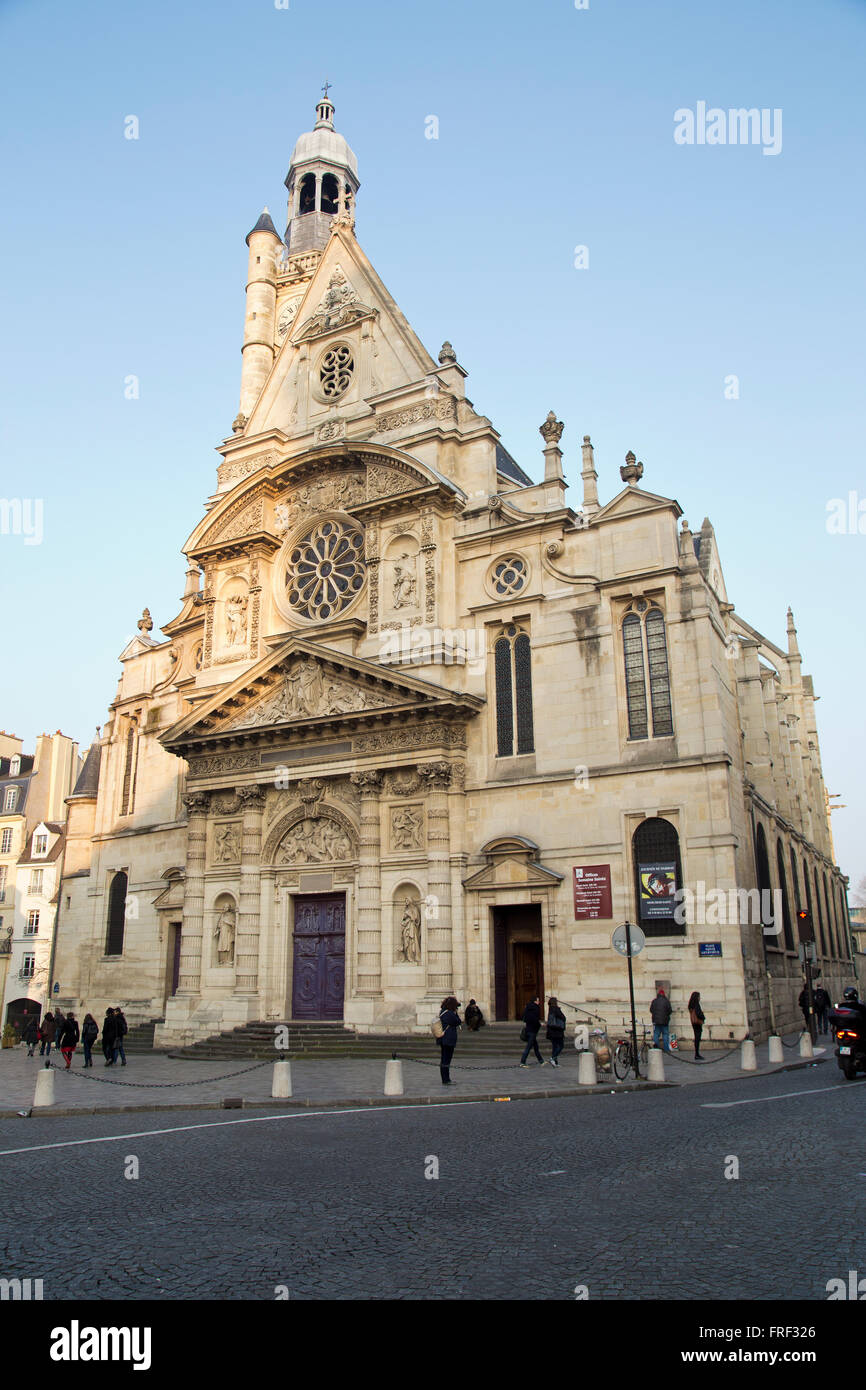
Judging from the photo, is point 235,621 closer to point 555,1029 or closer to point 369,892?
point 369,892

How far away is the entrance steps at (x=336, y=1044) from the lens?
80.0 ft

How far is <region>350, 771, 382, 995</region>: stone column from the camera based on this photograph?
2772 centimetres

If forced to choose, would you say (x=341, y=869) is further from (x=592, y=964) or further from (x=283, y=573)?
(x=283, y=573)

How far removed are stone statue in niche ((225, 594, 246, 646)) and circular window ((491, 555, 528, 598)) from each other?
9.47m

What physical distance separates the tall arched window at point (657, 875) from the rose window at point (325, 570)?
39.9ft

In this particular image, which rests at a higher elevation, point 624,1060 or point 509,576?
point 509,576

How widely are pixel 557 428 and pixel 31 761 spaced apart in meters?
38.9

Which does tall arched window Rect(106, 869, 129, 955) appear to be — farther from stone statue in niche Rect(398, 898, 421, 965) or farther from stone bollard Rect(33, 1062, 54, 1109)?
stone bollard Rect(33, 1062, 54, 1109)

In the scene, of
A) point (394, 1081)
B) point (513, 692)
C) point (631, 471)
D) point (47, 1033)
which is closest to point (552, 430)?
point (631, 471)

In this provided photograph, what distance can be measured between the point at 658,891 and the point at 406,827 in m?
7.22

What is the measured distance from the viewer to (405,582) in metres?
30.7

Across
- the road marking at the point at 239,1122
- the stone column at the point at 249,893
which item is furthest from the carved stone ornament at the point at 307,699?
the road marking at the point at 239,1122

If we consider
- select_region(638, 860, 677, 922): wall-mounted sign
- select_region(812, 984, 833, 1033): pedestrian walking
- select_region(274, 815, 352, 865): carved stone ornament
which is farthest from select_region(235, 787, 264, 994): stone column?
select_region(812, 984, 833, 1033): pedestrian walking
